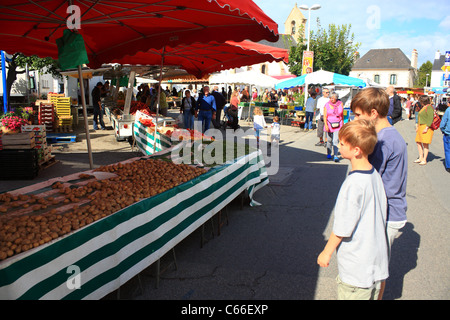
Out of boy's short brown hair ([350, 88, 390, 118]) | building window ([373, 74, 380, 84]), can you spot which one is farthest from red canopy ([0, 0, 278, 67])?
building window ([373, 74, 380, 84])

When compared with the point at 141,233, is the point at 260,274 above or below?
below

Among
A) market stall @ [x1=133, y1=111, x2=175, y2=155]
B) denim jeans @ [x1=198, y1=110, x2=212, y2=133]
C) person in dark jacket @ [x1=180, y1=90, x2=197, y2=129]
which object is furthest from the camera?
person in dark jacket @ [x1=180, y1=90, x2=197, y2=129]

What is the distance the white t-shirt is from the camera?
2.21m

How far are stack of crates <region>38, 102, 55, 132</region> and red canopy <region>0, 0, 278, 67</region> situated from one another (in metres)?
7.14

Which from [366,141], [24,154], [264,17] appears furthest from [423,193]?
[24,154]

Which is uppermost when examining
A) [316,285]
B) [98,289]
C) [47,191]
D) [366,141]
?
[366,141]

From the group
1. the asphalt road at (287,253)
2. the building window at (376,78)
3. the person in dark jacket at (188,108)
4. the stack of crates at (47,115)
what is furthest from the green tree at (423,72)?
the stack of crates at (47,115)

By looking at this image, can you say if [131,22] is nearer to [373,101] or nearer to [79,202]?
[79,202]

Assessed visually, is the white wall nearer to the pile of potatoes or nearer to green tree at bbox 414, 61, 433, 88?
green tree at bbox 414, 61, 433, 88

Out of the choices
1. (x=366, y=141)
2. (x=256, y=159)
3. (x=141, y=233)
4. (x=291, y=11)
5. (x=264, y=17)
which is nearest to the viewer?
(x=366, y=141)

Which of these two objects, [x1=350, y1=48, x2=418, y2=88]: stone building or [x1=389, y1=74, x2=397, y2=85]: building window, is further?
[x1=389, y1=74, x2=397, y2=85]: building window

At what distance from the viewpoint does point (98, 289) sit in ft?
9.15
